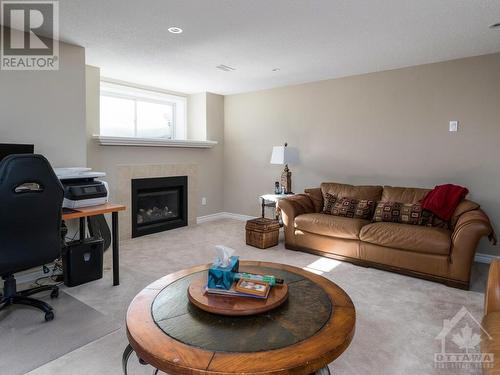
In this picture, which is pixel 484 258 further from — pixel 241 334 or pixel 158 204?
pixel 158 204

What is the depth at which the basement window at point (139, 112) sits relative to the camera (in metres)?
4.79

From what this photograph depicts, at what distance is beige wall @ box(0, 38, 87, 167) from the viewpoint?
2.99 meters

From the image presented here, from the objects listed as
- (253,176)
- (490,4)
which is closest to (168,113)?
(253,176)

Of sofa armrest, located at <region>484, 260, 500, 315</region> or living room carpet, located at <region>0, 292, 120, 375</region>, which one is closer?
sofa armrest, located at <region>484, 260, 500, 315</region>

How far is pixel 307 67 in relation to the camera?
411cm

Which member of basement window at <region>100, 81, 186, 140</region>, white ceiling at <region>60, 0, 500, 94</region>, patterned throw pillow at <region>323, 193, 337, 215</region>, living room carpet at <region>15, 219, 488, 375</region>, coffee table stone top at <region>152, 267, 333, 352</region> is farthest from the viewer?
basement window at <region>100, 81, 186, 140</region>

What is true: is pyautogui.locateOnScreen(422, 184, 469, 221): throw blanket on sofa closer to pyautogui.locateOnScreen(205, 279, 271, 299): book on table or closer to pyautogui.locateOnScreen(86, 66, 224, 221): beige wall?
pyautogui.locateOnScreen(205, 279, 271, 299): book on table

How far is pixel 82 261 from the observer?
2.94 metres

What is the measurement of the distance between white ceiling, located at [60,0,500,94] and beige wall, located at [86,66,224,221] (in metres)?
0.66

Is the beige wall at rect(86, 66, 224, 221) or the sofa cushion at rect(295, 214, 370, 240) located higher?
the beige wall at rect(86, 66, 224, 221)

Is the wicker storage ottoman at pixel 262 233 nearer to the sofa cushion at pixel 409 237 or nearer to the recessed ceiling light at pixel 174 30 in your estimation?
the sofa cushion at pixel 409 237

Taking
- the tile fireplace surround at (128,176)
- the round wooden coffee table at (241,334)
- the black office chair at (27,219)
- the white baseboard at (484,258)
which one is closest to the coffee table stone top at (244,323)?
the round wooden coffee table at (241,334)

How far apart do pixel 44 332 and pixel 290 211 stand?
275 cm

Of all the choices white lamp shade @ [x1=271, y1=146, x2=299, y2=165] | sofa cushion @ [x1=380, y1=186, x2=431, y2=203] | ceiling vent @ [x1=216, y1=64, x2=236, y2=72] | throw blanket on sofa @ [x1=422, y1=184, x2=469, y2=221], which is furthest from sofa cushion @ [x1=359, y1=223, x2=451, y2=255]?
ceiling vent @ [x1=216, y1=64, x2=236, y2=72]
